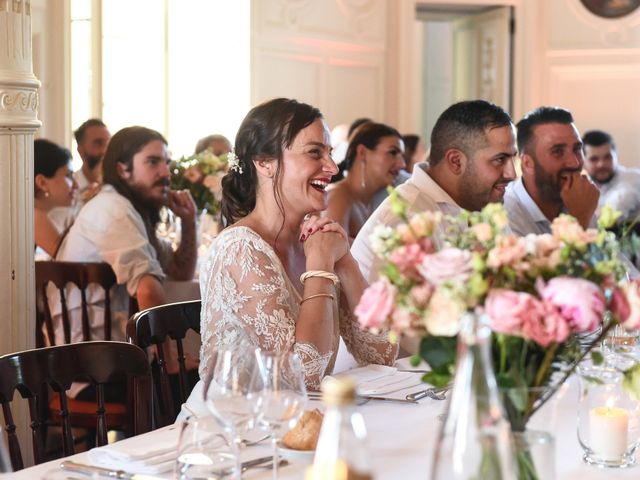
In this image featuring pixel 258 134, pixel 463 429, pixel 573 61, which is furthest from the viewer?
pixel 573 61

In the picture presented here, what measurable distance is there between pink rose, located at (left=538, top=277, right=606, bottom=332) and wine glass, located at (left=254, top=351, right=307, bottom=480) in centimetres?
43

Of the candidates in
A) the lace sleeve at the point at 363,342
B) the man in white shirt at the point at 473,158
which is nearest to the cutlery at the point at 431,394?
the lace sleeve at the point at 363,342

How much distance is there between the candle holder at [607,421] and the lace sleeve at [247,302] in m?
0.79

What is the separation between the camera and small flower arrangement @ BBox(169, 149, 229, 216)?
519 centimetres

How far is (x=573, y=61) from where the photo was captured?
10016 mm

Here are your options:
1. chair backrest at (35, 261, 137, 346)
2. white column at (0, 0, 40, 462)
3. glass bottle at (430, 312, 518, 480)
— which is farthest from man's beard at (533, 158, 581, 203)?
glass bottle at (430, 312, 518, 480)

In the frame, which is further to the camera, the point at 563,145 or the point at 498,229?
the point at 563,145

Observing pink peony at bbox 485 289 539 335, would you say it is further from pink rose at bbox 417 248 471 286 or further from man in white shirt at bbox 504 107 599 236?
man in white shirt at bbox 504 107 599 236

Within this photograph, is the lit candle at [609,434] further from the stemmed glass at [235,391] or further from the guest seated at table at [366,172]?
the guest seated at table at [366,172]

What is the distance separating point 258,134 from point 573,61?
7.77 meters

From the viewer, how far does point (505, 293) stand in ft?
4.49

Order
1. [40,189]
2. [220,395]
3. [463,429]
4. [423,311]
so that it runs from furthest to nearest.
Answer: [40,189] → [220,395] → [423,311] → [463,429]

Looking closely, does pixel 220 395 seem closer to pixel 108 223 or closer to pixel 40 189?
pixel 108 223

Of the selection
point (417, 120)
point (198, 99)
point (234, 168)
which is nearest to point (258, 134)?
point (234, 168)
